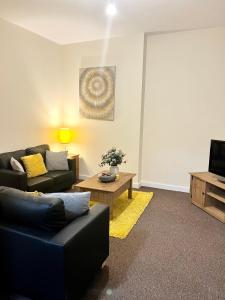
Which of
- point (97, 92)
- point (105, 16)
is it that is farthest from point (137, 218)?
point (105, 16)

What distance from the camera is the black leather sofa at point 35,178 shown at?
3.33 metres

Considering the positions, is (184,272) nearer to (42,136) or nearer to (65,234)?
(65,234)

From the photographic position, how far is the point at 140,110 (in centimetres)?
445

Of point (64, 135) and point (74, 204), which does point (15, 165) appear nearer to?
point (64, 135)

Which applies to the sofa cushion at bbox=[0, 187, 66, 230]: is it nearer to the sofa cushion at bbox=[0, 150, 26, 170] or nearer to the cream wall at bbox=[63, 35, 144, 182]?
→ the sofa cushion at bbox=[0, 150, 26, 170]

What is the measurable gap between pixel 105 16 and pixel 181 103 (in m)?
1.94

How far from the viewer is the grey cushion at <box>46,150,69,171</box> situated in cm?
428

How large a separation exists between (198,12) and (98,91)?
2.23 m

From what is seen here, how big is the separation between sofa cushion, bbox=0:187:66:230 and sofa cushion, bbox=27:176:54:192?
5.63 ft

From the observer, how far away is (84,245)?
1712 mm

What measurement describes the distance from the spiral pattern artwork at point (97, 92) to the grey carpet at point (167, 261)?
2294 mm

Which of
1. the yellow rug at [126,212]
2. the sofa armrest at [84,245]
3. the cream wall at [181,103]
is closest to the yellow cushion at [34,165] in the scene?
Result: the yellow rug at [126,212]

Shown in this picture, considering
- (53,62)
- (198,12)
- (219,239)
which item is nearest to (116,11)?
(198,12)

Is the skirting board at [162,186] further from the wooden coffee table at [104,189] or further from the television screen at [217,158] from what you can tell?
the wooden coffee table at [104,189]
